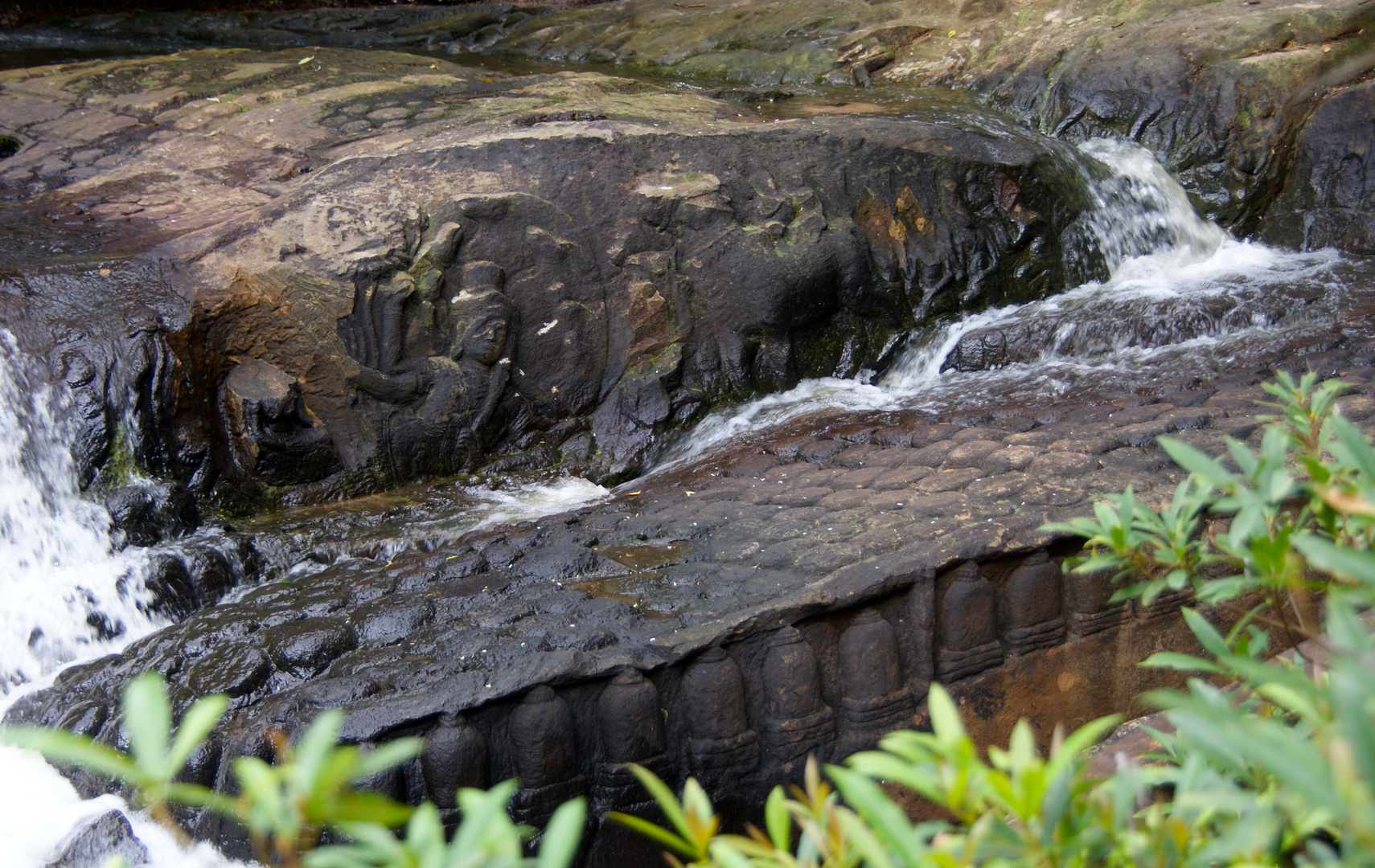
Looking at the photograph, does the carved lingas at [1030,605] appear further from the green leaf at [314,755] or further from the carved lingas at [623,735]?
the green leaf at [314,755]

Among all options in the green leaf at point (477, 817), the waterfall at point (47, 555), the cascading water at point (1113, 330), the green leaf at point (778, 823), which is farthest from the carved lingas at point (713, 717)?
the waterfall at point (47, 555)

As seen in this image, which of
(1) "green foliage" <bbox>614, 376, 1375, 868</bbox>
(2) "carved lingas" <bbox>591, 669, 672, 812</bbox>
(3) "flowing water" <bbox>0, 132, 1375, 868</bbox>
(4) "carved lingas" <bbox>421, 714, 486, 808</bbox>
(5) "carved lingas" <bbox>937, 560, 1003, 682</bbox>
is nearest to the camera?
(1) "green foliage" <bbox>614, 376, 1375, 868</bbox>

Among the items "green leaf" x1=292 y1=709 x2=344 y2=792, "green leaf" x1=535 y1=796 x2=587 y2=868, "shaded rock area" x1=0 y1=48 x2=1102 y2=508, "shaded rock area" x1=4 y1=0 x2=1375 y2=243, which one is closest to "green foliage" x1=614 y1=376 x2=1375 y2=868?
"green leaf" x1=535 y1=796 x2=587 y2=868

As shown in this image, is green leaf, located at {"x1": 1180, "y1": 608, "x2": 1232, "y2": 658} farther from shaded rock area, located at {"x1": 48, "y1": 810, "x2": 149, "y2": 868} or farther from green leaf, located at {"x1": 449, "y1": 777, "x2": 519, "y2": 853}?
shaded rock area, located at {"x1": 48, "y1": 810, "x2": 149, "y2": 868}

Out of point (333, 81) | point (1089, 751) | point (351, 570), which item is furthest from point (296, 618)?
point (333, 81)

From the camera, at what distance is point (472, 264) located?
14.0 feet

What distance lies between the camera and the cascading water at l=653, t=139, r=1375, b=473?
422 centimetres

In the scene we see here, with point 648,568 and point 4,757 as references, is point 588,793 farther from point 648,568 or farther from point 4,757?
point 4,757

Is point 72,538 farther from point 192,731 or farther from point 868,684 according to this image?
point 192,731

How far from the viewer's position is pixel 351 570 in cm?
310

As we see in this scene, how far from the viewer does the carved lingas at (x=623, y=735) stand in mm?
2256

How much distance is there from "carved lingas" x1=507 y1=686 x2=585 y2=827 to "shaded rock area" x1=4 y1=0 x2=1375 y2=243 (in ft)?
17.5

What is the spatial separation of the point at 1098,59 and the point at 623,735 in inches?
231

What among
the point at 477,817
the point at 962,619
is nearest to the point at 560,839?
the point at 477,817
